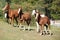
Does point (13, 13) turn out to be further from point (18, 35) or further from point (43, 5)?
point (43, 5)

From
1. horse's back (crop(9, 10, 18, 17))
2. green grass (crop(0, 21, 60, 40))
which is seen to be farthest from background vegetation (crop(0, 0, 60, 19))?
green grass (crop(0, 21, 60, 40))

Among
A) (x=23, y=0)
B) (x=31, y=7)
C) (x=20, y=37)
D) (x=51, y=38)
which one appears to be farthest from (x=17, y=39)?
(x=23, y=0)

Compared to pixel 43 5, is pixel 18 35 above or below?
below

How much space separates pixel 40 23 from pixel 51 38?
1.39 m

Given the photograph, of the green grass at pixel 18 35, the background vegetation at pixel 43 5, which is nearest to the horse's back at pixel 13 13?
the green grass at pixel 18 35

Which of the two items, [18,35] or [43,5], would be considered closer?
[18,35]

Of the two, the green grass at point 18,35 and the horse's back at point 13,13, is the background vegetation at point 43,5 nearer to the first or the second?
the horse's back at point 13,13

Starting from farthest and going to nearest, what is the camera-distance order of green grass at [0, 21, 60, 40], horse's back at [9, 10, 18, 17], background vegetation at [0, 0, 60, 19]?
background vegetation at [0, 0, 60, 19]
horse's back at [9, 10, 18, 17]
green grass at [0, 21, 60, 40]

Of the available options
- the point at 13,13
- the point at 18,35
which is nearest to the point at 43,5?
the point at 13,13

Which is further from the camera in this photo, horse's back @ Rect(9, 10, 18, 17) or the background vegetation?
the background vegetation

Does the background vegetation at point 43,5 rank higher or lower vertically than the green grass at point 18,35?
higher

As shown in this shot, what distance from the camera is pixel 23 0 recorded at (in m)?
39.6

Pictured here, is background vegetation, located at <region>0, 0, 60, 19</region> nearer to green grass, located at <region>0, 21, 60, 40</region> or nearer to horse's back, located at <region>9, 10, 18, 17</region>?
horse's back, located at <region>9, 10, 18, 17</region>

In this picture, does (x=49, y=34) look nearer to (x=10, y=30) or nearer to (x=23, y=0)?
(x=10, y=30)
